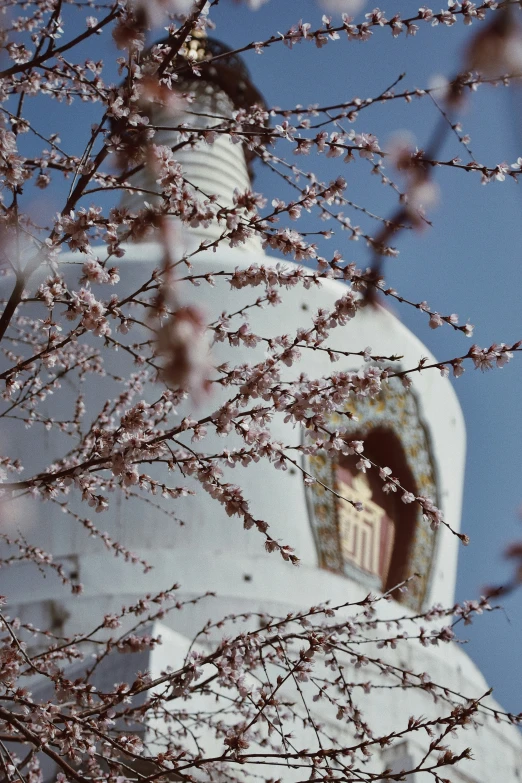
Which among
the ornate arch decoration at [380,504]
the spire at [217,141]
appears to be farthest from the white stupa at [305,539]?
the spire at [217,141]

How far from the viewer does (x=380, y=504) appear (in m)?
8.59

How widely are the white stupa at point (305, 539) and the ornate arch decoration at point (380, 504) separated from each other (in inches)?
0.6

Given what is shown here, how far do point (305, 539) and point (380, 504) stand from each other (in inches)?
48.4

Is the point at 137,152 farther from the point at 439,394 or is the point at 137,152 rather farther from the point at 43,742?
the point at 439,394

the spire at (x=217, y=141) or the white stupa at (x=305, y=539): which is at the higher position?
the spire at (x=217, y=141)

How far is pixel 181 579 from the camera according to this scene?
723 cm

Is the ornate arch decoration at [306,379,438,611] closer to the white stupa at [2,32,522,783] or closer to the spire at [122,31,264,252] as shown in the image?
the white stupa at [2,32,522,783]

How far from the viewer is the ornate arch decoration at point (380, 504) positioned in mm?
7871

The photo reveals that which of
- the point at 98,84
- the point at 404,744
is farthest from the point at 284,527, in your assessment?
the point at 98,84

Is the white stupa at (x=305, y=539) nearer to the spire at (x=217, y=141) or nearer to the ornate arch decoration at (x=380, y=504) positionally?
the ornate arch decoration at (x=380, y=504)

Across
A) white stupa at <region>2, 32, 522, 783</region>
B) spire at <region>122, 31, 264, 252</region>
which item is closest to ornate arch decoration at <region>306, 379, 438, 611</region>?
white stupa at <region>2, 32, 522, 783</region>

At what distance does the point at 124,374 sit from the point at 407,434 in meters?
3.14

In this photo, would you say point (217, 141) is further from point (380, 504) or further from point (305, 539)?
point (305, 539)

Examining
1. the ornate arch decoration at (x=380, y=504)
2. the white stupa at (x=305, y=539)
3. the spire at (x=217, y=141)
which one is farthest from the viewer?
the spire at (x=217, y=141)
